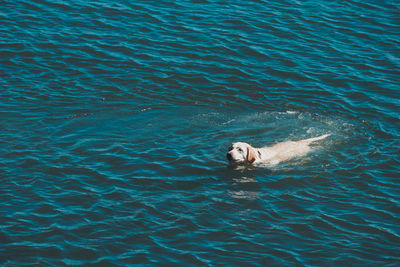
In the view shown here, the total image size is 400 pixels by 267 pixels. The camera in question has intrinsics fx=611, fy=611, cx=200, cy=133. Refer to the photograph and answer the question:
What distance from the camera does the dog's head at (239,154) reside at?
13.4m

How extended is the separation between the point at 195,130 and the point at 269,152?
2.14 meters

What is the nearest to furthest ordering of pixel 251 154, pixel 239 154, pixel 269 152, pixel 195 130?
pixel 239 154 → pixel 251 154 → pixel 269 152 → pixel 195 130

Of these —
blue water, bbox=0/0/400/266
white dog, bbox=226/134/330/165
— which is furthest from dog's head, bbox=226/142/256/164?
blue water, bbox=0/0/400/266

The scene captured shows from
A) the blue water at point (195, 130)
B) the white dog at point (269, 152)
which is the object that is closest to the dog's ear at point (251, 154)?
the white dog at point (269, 152)

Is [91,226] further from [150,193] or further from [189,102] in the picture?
[189,102]

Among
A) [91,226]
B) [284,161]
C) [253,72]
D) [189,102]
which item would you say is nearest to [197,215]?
[91,226]

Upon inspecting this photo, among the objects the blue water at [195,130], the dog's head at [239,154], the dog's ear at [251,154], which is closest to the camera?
the blue water at [195,130]

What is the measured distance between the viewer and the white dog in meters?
13.5

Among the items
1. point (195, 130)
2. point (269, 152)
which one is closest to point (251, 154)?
point (269, 152)

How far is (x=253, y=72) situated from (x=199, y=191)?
23.4ft

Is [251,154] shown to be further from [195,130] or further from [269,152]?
[195,130]

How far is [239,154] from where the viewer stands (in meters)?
13.5

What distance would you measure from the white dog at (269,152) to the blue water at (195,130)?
26 centimetres

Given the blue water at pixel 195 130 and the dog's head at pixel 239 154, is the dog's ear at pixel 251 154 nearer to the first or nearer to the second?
the dog's head at pixel 239 154
